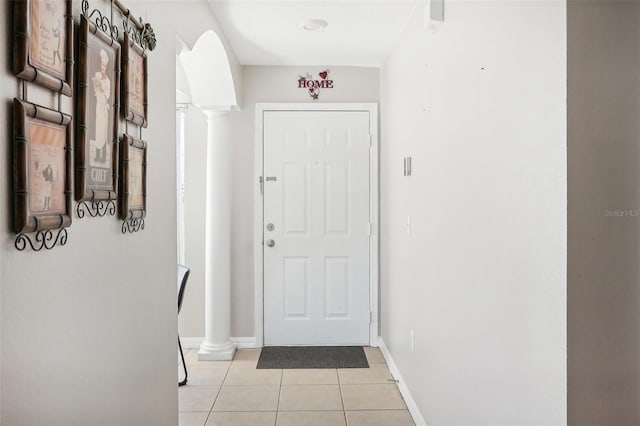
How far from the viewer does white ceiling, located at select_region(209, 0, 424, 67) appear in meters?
2.81

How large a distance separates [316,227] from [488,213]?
2.46 m

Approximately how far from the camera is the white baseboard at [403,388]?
2715mm

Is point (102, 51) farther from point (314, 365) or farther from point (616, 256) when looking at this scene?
point (314, 365)

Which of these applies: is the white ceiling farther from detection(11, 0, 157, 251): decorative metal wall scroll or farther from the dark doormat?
the dark doormat

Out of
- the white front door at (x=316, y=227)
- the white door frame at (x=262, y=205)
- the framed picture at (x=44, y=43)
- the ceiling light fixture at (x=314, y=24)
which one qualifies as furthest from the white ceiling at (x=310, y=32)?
the framed picture at (x=44, y=43)

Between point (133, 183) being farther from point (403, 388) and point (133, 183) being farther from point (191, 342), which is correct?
point (191, 342)

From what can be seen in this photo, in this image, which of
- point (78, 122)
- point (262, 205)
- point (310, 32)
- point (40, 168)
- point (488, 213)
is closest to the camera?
point (40, 168)

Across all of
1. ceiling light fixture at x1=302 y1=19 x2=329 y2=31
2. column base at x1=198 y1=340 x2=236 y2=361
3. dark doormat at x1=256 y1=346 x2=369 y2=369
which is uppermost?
ceiling light fixture at x1=302 y1=19 x2=329 y2=31

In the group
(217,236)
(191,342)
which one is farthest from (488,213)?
(191,342)

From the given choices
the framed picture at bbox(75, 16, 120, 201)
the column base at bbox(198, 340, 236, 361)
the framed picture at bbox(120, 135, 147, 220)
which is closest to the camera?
the framed picture at bbox(75, 16, 120, 201)

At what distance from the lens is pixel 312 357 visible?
386 centimetres

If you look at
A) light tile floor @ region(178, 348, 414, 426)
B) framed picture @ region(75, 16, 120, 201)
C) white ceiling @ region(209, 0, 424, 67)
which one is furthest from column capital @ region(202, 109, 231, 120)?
framed picture @ region(75, 16, 120, 201)

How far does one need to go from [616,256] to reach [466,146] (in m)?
0.81

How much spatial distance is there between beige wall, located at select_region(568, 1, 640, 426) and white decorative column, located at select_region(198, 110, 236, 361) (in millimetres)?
2974
